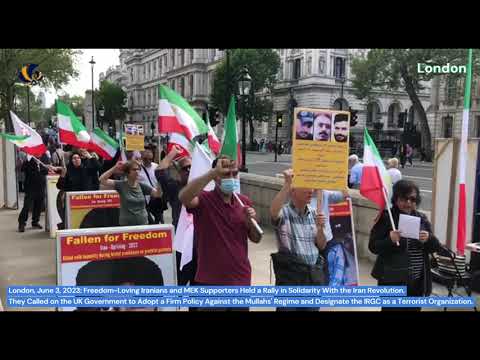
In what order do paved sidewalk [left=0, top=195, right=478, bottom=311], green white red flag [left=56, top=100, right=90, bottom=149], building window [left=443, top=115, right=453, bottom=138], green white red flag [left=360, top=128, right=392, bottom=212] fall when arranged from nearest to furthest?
1. green white red flag [left=360, top=128, right=392, bottom=212]
2. paved sidewalk [left=0, top=195, right=478, bottom=311]
3. green white red flag [left=56, top=100, right=90, bottom=149]
4. building window [left=443, top=115, right=453, bottom=138]

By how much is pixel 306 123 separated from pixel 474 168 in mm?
3342

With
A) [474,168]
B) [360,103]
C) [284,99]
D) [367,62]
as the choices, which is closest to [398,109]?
[360,103]

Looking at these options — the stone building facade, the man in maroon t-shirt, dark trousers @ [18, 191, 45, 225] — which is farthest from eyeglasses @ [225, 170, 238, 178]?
dark trousers @ [18, 191, 45, 225]

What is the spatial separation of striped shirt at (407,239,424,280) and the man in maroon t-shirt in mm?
1239

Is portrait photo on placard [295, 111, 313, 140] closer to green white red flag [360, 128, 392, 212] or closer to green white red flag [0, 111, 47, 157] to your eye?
green white red flag [360, 128, 392, 212]

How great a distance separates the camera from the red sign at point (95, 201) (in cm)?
659

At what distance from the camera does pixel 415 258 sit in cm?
364

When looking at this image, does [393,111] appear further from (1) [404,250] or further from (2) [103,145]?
(1) [404,250]

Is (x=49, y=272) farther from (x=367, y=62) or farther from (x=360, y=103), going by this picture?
(x=360, y=103)

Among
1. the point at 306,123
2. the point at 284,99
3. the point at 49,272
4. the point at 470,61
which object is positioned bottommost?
the point at 49,272

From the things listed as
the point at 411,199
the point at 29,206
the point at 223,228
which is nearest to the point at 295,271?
the point at 223,228

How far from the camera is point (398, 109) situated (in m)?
38.7
